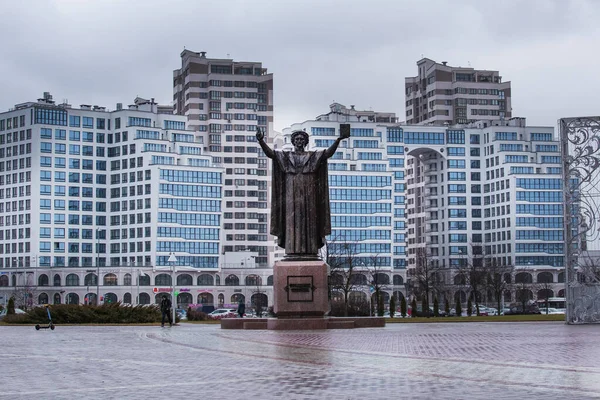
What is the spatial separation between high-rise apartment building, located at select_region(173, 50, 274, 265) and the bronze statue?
153 metres

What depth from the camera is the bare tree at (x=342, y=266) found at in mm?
103488

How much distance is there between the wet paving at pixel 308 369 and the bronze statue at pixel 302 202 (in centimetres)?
788

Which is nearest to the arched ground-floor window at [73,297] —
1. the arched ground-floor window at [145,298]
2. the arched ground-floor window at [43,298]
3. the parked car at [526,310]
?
the arched ground-floor window at [43,298]

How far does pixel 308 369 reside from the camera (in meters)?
16.7

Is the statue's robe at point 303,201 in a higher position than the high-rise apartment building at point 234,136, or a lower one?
lower

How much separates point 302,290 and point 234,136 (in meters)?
161

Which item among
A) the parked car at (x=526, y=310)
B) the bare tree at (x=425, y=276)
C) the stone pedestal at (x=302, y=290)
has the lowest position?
the parked car at (x=526, y=310)

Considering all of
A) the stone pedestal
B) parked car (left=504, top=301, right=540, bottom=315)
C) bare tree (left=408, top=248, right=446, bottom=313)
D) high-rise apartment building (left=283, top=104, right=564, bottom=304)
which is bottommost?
parked car (left=504, top=301, right=540, bottom=315)

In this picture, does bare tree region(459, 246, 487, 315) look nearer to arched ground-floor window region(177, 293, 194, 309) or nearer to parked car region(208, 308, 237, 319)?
parked car region(208, 308, 237, 319)

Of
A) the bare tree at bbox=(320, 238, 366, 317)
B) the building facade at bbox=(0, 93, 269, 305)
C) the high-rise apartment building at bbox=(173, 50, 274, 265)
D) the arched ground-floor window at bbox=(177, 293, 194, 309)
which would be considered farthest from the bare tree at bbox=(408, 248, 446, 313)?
the arched ground-floor window at bbox=(177, 293, 194, 309)

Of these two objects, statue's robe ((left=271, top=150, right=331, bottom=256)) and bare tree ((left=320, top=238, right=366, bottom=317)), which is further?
bare tree ((left=320, top=238, right=366, bottom=317))

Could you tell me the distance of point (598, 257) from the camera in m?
44.9

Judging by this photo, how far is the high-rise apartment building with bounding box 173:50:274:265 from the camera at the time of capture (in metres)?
189

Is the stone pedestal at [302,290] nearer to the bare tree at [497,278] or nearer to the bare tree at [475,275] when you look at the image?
the bare tree at [475,275]
